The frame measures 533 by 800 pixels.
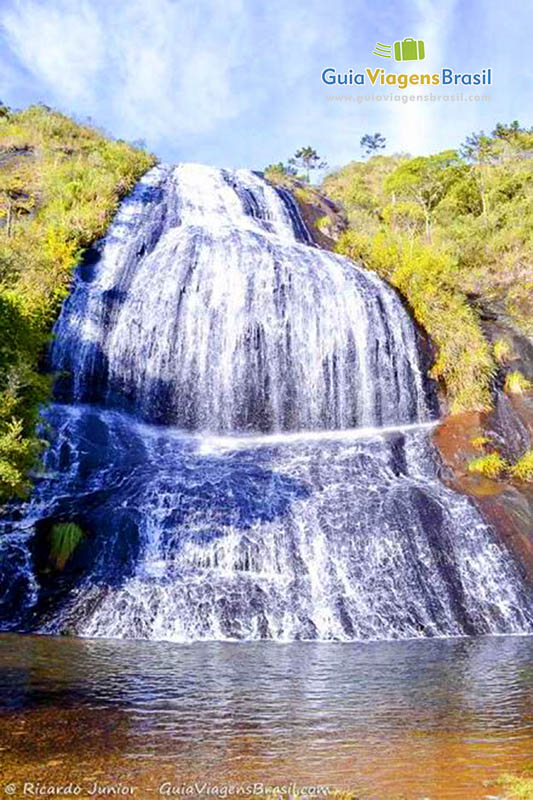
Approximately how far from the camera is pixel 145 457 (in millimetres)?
18250

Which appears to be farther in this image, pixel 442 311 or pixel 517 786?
pixel 442 311

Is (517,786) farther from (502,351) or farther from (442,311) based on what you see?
(442,311)

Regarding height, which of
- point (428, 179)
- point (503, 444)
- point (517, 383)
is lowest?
point (503, 444)

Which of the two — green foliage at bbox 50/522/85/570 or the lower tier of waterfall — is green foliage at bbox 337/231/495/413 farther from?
green foliage at bbox 50/522/85/570

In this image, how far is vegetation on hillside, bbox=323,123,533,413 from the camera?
22984 millimetres

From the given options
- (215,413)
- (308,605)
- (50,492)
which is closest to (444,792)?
(308,605)

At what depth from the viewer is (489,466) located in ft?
58.6

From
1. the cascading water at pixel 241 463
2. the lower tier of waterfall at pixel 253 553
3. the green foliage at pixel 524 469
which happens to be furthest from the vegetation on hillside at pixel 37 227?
the green foliage at pixel 524 469

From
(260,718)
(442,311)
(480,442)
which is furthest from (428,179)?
(260,718)

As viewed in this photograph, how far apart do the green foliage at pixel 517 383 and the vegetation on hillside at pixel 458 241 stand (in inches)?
2.6

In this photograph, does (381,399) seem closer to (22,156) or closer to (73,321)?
(73,321)

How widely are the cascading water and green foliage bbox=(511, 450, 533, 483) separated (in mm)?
2296

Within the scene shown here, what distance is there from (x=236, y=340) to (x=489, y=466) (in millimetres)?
9554

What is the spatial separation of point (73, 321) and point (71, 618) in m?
A: 12.7
